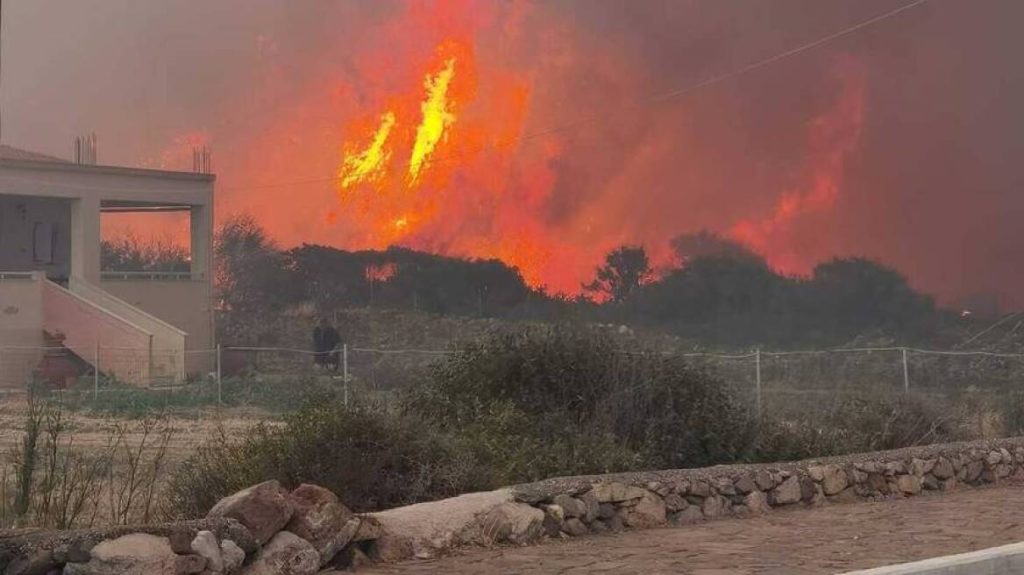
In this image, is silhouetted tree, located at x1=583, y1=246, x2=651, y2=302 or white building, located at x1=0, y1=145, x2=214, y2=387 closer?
white building, located at x1=0, y1=145, x2=214, y2=387

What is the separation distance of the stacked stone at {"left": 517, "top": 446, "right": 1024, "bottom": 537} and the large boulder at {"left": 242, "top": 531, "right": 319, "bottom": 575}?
90.9 inches

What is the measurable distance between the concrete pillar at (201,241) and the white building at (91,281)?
0.13 feet

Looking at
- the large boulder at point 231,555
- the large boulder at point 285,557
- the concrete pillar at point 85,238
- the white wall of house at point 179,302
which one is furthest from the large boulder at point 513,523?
the concrete pillar at point 85,238

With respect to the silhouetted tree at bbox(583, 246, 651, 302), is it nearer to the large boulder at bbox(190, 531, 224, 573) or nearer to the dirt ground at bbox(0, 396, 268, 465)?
the dirt ground at bbox(0, 396, 268, 465)

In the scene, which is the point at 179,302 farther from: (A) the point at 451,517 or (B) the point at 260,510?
(B) the point at 260,510

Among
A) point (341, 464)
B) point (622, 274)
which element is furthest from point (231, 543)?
point (622, 274)

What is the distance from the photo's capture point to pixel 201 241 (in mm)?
48594

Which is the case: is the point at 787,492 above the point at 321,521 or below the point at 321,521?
below

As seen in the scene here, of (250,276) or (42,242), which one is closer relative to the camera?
(42,242)

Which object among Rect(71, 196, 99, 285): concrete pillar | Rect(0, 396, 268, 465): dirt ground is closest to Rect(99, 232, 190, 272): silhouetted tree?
Rect(71, 196, 99, 285): concrete pillar

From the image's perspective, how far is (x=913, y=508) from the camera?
502 inches

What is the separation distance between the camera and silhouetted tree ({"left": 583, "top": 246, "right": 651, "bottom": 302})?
65188mm

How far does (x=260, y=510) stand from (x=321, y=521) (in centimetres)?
53

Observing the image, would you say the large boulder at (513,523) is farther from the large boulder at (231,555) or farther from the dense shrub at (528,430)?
the large boulder at (231,555)
